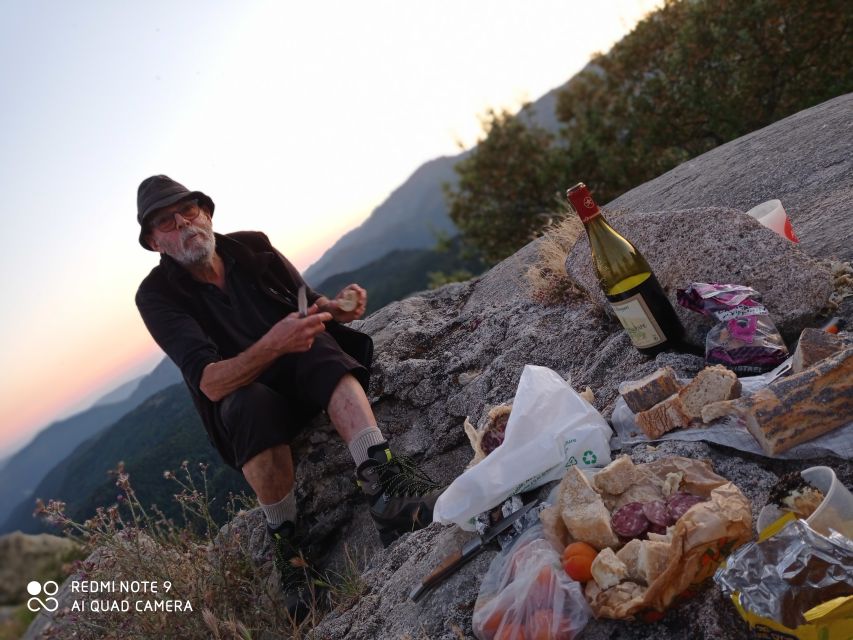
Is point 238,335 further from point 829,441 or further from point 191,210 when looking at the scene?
point 829,441

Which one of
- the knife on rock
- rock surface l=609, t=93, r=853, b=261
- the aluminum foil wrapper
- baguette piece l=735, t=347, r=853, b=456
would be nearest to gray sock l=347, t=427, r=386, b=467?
the knife on rock

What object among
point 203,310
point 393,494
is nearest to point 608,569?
point 393,494

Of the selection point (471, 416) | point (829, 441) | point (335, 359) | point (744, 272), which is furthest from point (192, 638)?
point (744, 272)

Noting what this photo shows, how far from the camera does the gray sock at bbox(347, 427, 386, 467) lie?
3029mm

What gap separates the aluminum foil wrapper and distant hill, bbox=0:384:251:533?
3.11 m

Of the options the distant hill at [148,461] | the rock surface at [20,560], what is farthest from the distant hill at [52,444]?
the rock surface at [20,560]

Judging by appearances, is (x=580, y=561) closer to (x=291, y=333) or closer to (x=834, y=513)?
(x=834, y=513)

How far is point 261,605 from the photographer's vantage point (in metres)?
2.98

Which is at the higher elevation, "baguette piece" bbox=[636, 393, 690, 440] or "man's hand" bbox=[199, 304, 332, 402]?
"man's hand" bbox=[199, 304, 332, 402]

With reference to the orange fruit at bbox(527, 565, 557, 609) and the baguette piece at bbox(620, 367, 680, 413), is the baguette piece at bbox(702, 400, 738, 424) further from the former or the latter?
the orange fruit at bbox(527, 565, 557, 609)

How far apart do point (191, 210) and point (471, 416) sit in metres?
2.13

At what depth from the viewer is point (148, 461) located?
13.1 m

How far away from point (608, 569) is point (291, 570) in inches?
85.4

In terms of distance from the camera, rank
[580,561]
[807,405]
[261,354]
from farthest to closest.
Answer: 1. [261,354]
2. [807,405]
3. [580,561]
